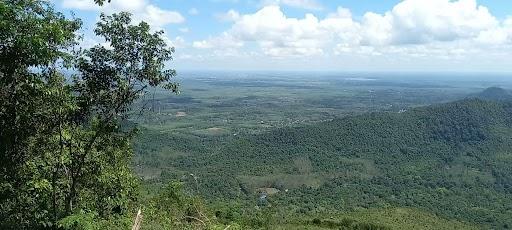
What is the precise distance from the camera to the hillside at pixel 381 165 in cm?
10288

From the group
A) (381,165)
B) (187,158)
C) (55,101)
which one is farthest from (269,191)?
(55,101)

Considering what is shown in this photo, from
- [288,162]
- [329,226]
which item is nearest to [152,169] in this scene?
[288,162]

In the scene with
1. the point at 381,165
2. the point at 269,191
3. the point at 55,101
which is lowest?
the point at 381,165

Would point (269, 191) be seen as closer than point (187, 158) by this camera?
Yes

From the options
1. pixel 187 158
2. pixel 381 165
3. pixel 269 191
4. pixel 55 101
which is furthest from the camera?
pixel 381 165

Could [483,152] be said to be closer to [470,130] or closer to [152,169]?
[470,130]

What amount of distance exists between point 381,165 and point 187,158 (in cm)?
5646

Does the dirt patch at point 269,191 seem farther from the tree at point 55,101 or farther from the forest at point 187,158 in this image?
the tree at point 55,101

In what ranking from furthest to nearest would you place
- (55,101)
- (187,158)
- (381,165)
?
(381,165)
(187,158)
(55,101)

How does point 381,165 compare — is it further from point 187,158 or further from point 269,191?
point 187,158

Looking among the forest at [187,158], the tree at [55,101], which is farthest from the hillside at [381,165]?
the tree at [55,101]

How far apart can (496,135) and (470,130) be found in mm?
8070

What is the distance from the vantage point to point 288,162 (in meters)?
136

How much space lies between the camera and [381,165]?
142 meters
